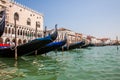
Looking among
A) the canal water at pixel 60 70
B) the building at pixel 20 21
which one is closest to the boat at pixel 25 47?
the canal water at pixel 60 70

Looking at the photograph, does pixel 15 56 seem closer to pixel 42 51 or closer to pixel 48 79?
pixel 42 51

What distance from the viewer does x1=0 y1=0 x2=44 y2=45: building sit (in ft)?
91.5

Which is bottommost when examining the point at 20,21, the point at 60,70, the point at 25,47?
the point at 60,70

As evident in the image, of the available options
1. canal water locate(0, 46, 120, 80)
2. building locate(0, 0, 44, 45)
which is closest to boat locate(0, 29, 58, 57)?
canal water locate(0, 46, 120, 80)

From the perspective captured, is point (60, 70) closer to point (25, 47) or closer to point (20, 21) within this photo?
point (25, 47)

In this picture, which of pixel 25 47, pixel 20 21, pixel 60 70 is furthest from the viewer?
pixel 20 21

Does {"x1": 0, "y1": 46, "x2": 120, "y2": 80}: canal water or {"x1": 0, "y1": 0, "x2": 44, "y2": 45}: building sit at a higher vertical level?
{"x1": 0, "y1": 0, "x2": 44, "y2": 45}: building

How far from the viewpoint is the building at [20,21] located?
91.5ft

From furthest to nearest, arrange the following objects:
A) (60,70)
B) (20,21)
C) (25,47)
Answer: (20,21), (25,47), (60,70)

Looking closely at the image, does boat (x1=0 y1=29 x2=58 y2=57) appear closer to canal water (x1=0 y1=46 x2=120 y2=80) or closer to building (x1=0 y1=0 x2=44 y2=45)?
canal water (x1=0 y1=46 x2=120 y2=80)

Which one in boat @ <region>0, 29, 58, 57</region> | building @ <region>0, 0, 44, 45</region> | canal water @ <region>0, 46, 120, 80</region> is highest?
building @ <region>0, 0, 44, 45</region>

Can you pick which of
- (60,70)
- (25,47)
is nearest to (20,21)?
(25,47)

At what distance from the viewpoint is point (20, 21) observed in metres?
32.6

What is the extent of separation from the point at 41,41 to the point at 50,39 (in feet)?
1.99
